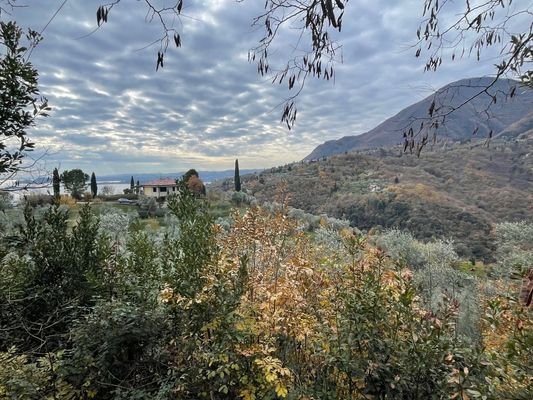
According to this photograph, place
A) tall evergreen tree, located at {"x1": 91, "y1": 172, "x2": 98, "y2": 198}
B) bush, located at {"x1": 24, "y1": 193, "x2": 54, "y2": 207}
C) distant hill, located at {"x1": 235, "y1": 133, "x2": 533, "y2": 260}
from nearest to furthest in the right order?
bush, located at {"x1": 24, "y1": 193, "x2": 54, "y2": 207} → tall evergreen tree, located at {"x1": 91, "y1": 172, "x2": 98, "y2": 198} → distant hill, located at {"x1": 235, "y1": 133, "x2": 533, "y2": 260}

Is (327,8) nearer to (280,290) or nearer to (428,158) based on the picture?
(280,290)

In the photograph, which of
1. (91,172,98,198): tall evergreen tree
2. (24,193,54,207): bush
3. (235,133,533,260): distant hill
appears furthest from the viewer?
(235,133,533,260): distant hill

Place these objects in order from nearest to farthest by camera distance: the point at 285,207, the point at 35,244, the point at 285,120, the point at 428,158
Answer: the point at 285,120 < the point at 35,244 < the point at 285,207 < the point at 428,158

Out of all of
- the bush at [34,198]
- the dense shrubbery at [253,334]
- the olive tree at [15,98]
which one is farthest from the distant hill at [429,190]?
the olive tree at [15,98]

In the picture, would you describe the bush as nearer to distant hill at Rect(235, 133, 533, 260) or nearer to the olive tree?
the olive tree

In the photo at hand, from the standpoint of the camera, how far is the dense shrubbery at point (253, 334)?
211 centimetres

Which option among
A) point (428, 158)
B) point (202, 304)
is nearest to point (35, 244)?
point (202, 304)

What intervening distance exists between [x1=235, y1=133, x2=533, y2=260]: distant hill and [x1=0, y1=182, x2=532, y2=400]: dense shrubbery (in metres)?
25.4

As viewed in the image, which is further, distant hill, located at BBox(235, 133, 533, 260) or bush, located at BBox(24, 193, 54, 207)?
distant hill, located at BBox(235, 133, 533, 260)

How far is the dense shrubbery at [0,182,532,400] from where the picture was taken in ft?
6.93

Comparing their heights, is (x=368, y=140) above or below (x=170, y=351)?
above

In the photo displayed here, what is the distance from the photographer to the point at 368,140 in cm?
16138

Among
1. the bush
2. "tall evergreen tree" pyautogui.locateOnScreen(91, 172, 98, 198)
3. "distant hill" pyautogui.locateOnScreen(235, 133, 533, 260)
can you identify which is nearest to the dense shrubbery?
the bush

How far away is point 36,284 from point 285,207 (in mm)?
2991
